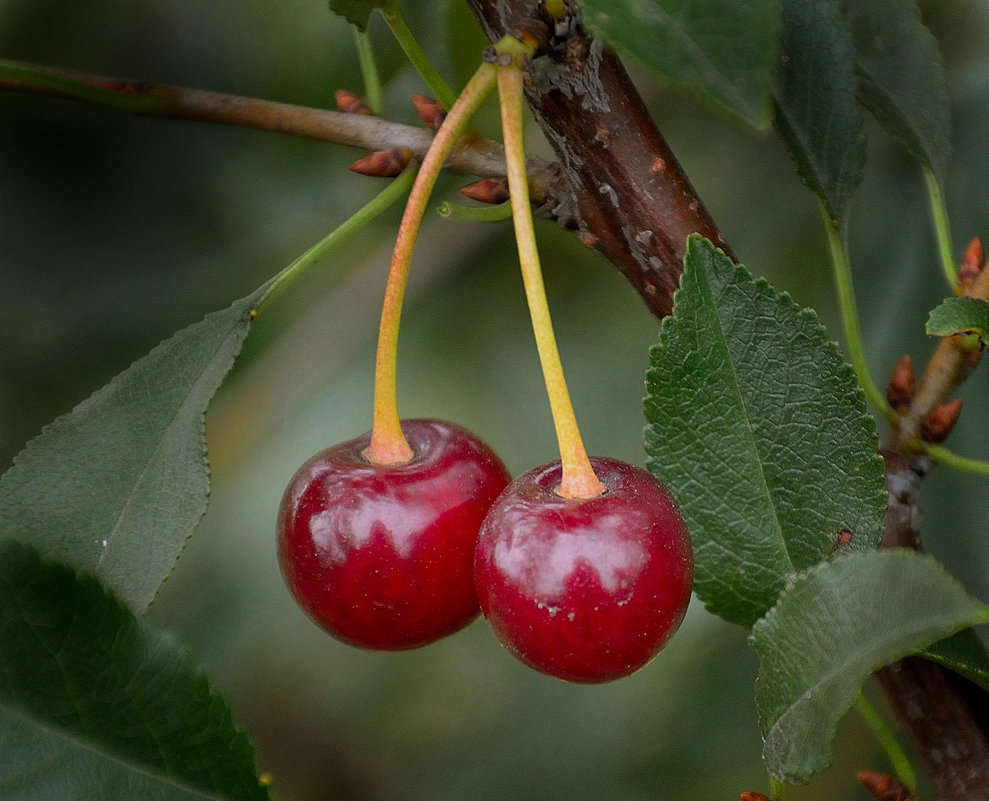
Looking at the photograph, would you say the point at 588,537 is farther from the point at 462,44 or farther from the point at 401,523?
the point at 462,44

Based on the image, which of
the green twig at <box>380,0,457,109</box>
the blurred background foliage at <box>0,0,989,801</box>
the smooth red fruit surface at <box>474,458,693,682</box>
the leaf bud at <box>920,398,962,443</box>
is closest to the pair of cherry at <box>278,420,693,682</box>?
the smooth red fruit surface at <box>474,458,693,682</box>

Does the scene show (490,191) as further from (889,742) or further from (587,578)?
(889,742)

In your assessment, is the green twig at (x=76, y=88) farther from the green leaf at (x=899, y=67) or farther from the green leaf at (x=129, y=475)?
the green leaf at (x=899, y=67)

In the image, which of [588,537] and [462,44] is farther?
[462,44]

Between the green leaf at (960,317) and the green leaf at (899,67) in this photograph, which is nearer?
the green leaf at (960,317)

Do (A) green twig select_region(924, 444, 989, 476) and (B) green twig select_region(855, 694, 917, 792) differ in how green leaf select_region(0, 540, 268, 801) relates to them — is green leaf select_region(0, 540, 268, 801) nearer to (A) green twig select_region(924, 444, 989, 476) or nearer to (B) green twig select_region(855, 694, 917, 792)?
(B) green twig select_region(855, 694, 917, 792)

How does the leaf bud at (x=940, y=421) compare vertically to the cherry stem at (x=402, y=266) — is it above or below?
below

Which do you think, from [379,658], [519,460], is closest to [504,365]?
[519,460]

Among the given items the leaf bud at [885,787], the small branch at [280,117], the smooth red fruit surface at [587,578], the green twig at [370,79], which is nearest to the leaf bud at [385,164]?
the small branch at [280,117]
